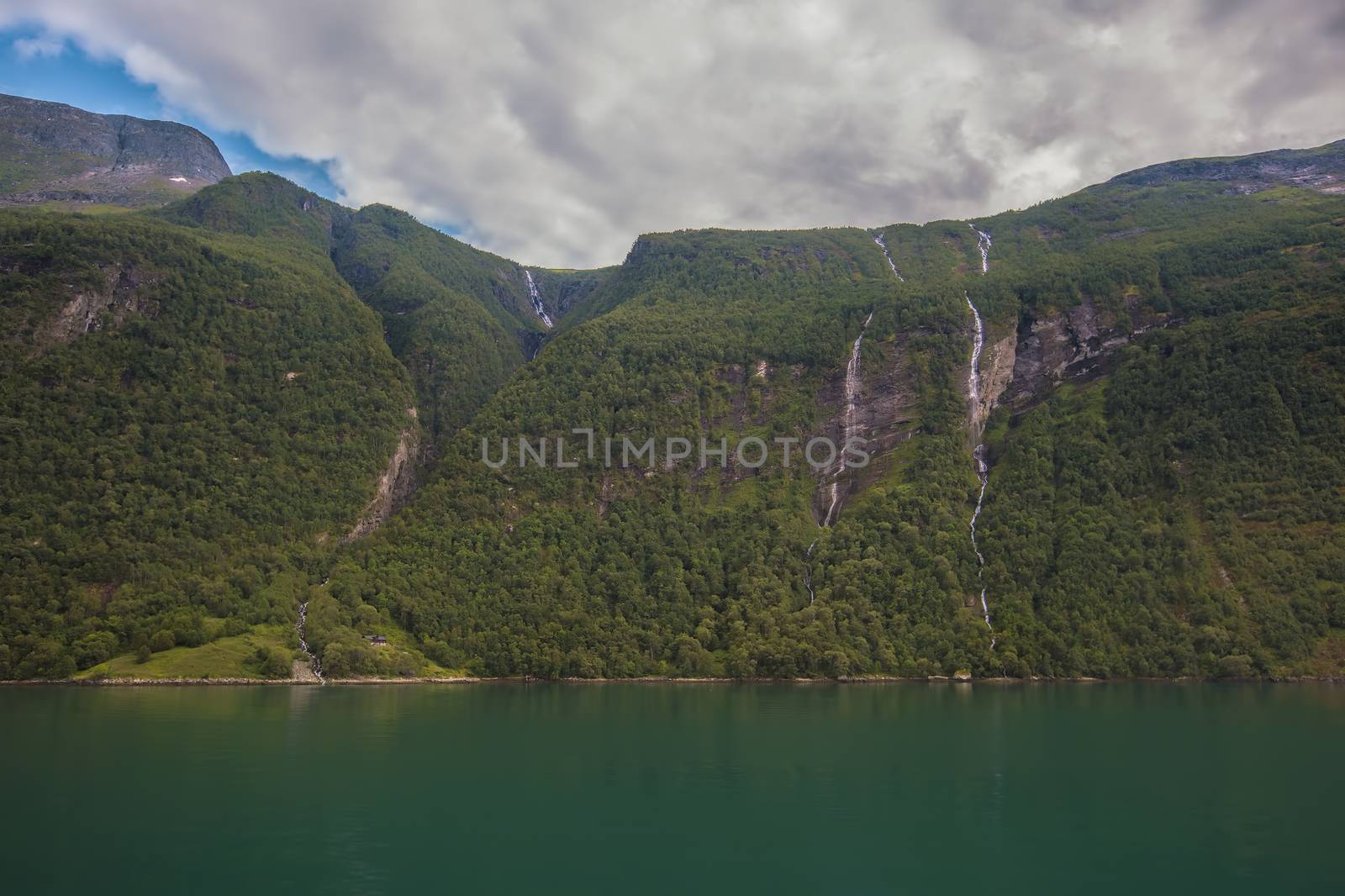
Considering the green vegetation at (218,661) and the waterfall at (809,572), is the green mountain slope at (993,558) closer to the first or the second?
the waterfall at (809,572)

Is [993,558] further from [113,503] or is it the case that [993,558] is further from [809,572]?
[113,503]

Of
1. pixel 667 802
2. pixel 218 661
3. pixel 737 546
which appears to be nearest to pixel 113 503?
pixel 218 661

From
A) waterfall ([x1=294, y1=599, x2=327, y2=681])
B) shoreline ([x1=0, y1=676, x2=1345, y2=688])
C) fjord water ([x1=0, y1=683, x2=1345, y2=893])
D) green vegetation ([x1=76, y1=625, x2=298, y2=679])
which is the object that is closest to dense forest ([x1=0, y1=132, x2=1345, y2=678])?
waterfall ([x1=294, y1=599, x2=327, y2=681])

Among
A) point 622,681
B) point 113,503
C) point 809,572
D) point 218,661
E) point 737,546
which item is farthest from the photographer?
point 737,546

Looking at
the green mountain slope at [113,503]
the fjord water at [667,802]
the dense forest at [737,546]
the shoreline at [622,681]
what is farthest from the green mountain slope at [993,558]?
the fjord water at [667,802]

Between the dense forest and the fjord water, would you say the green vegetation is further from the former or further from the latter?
the fjord water

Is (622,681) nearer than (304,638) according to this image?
No
